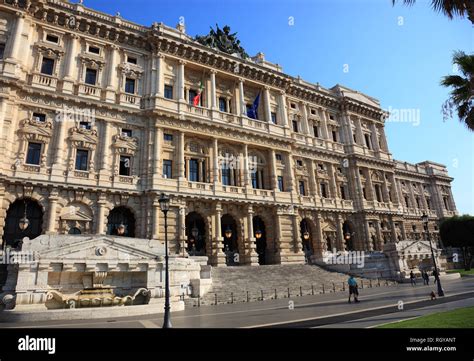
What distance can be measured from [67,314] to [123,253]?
14.2 feet

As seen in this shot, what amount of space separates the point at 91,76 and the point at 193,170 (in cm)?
1189

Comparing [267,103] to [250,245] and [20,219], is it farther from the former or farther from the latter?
[20,219]

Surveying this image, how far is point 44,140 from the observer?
23.1 meters

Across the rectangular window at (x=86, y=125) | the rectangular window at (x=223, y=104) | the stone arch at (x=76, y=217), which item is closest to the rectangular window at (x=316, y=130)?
the rectangular window at (x=223, y=104)

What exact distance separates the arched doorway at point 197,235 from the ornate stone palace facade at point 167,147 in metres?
0.13

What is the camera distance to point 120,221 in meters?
24.8

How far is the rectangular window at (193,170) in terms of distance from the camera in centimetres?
2889

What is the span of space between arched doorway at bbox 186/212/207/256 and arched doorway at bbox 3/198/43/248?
11588 millimetres

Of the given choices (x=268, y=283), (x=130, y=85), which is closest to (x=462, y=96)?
(x=268, y=283)

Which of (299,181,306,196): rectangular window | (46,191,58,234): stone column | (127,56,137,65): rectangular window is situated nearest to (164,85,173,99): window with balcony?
(127,56,137,65): rectangular window

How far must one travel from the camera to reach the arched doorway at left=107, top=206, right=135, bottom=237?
2425 cm

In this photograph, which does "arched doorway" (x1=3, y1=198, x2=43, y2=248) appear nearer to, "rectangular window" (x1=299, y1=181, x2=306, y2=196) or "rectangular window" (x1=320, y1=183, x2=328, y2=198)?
"rectangular window" (x1=299, y1=181, x2=306, y2=196)

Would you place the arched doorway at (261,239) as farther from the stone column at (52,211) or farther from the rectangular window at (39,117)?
the rectangular window at (39,117)
